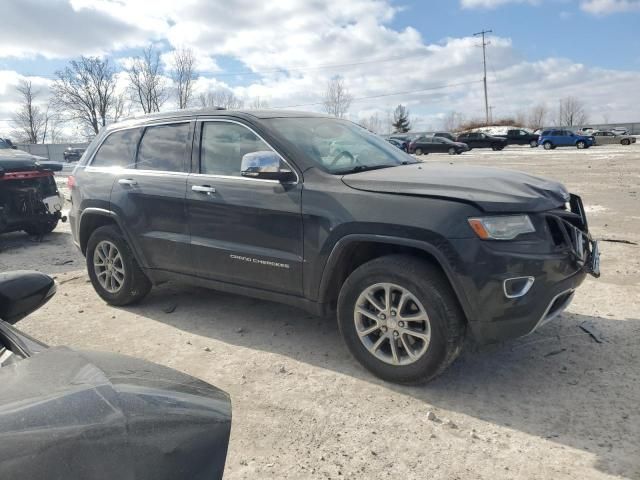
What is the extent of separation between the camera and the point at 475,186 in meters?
3.27

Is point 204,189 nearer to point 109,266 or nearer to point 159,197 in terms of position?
point 159,197

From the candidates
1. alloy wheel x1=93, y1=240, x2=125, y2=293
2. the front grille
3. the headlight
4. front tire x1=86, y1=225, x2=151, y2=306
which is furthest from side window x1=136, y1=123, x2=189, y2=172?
the front grille

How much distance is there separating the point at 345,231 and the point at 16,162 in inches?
276

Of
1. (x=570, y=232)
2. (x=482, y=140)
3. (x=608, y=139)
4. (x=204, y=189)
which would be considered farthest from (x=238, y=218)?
(x=608, y=139)

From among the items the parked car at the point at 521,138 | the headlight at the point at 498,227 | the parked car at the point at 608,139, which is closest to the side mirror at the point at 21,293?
the headlight at the point at 498,227

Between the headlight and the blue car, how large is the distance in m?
40.4

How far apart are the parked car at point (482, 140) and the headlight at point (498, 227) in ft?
134

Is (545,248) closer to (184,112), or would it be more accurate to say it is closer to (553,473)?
(553,473)

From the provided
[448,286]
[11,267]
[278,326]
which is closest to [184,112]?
[278,326]

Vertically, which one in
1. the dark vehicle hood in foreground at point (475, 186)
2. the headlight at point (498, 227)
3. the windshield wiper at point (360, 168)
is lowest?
the headlight at point (498, 227)

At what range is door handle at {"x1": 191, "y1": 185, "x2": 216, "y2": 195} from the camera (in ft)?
13.7

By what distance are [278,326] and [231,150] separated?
1551 mm

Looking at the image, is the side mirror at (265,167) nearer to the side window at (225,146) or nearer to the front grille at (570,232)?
the side window at (225,146)

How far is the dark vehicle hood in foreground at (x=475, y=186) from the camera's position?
10.3 feet
